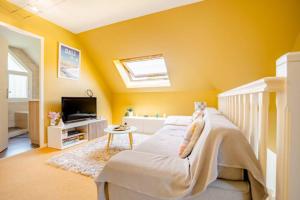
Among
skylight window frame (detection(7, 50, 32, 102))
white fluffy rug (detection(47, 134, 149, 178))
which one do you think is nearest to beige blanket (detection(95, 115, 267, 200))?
white fluffy rug (detection(47, 134, 149, 178))

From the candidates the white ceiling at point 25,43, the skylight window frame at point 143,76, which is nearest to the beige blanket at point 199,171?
the skylight window frame at point 143,76

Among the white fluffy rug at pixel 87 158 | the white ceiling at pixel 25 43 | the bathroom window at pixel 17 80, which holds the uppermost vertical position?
the white ceiling at pixel 25 43

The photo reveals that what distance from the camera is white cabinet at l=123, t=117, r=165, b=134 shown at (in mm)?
4008

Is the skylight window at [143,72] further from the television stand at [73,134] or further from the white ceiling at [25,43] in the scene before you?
the white ceiling at [25,43]

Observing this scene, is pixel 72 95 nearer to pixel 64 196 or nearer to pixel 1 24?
pixel 1 24

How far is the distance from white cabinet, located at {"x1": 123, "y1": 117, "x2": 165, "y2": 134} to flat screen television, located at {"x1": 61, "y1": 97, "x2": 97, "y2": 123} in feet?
3.69

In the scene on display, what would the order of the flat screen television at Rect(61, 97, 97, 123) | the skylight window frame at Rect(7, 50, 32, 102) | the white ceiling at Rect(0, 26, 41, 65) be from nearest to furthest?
the flat screen television at Rect(61, 97, 97, 123) → the white ceiling at Rect(0, 26, 41, 65) → the skylight window frame at Rect(7, 50, 32, 102)

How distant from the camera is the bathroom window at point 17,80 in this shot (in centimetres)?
439

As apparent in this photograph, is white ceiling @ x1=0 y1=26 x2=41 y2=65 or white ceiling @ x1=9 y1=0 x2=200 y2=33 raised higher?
→ white ceiling @ x1=9 y1=0 x2=200 y2=33

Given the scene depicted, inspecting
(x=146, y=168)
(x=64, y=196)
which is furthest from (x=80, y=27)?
(x=146, y=168)

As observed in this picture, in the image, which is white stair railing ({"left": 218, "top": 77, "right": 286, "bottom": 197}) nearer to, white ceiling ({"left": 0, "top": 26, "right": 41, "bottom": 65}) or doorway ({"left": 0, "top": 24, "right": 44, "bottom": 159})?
doorway ({"left": 0, "top": 24, "right": 44, "bottom": 159})

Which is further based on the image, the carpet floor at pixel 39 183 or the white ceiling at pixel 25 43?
the white ceiling at pixel 25 43

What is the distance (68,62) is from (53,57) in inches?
13.0

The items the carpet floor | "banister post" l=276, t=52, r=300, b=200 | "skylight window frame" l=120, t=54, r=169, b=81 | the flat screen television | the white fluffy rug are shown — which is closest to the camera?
"banister post" l=276, t=52, r=300, b=200
